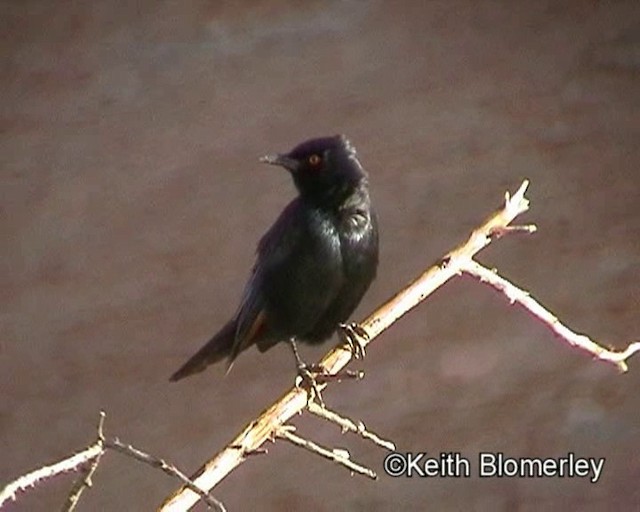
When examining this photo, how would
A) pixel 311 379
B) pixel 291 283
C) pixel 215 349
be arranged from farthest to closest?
pixel 215 349, pixel 291 283, pixel 311 379

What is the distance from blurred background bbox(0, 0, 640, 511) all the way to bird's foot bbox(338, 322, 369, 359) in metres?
1.05

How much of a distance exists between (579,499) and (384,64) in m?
1.18

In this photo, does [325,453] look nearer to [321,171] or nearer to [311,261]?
[311,261]

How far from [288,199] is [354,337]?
4.07ft

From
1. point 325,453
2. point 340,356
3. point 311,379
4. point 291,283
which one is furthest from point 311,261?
point 325,453

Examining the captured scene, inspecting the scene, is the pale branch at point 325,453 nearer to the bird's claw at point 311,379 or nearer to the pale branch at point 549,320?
the bird's claw at point 311,379

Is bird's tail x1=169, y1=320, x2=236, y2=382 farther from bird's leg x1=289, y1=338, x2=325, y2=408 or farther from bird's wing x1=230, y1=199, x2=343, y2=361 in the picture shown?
bird's leg x1=289, y1=338, x2=325, y2=408

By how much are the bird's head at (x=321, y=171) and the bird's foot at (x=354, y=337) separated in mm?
220

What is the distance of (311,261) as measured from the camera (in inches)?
85.4

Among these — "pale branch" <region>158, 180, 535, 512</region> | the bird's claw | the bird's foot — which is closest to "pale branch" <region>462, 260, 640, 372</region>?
"pale branch" <region>158, 180, 535, 512</region>

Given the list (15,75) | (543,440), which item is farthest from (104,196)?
(543,440)

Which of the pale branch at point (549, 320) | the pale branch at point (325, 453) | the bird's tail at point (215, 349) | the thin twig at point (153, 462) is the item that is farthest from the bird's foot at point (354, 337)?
the thin twig at point (153, 462)

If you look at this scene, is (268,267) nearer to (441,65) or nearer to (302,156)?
(302,156)

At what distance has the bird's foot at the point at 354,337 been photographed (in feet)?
7.18
